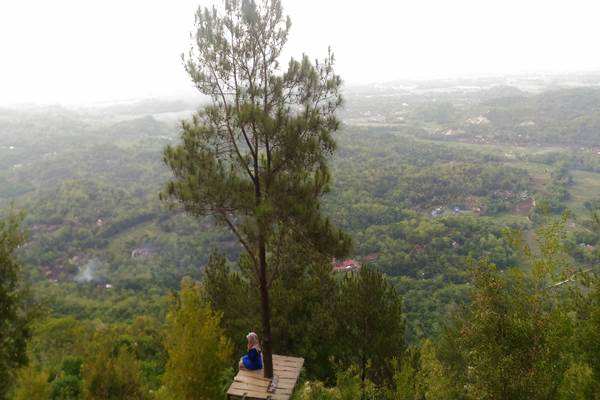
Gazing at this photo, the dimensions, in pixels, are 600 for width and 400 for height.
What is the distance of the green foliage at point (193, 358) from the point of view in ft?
31.6

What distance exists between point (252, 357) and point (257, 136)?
5.26 meters

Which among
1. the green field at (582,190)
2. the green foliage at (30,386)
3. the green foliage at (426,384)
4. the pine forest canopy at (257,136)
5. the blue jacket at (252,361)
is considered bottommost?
the green field at (582,190)

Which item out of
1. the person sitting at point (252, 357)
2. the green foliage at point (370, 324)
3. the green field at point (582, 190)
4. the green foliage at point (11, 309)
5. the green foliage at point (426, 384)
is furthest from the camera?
the green field at point (582, 190)

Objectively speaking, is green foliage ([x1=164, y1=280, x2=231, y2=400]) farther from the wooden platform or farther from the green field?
the green field

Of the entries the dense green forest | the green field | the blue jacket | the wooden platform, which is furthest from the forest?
the green field

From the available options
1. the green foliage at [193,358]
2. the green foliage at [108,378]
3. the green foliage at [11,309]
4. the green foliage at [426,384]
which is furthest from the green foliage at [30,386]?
the green foliage at [426,384]

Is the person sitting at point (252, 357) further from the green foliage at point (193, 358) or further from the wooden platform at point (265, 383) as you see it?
the green foliage at point (193, 358)

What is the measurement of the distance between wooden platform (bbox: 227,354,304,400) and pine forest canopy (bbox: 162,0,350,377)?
321 cm

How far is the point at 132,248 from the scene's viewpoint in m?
79.9

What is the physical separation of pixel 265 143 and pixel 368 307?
7885mm

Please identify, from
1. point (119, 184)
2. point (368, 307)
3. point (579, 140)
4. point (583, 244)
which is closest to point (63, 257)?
point (119, 184)

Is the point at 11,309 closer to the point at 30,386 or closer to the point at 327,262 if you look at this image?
the point at 30,386

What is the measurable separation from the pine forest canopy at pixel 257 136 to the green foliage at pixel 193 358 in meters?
2.15

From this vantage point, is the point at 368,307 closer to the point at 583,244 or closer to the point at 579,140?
the point at 583,244
